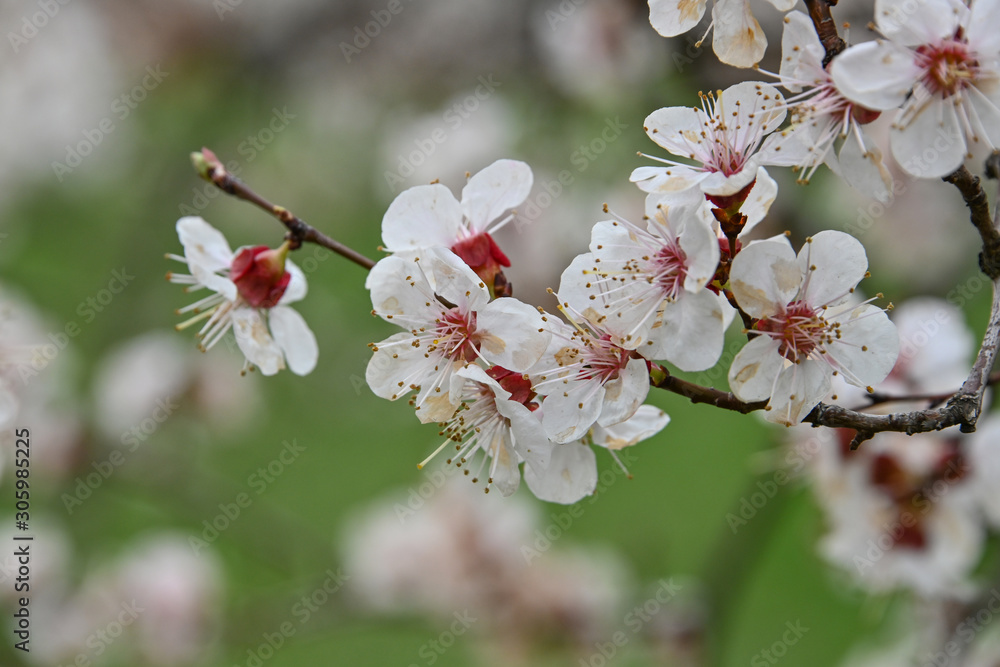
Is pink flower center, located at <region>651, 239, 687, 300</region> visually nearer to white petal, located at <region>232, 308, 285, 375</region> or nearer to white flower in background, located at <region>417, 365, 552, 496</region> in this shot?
white flower in background, located at <region>417, 365, 552, 496</region>

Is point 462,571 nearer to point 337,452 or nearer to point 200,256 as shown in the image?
point 200,256

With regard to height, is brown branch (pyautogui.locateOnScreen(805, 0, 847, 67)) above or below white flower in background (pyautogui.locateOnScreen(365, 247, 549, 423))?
above

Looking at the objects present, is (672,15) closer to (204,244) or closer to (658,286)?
(658,286)

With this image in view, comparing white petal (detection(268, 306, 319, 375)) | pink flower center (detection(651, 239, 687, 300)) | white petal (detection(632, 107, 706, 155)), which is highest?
white petal (detection(632, 107, 706, 155))

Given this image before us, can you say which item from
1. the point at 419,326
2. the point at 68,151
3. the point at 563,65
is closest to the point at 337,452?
the point at 68,151

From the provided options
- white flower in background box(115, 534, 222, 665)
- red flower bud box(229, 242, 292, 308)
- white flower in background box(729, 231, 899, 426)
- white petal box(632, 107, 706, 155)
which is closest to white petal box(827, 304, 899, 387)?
white flower in background box(729, 231, 899, 426)

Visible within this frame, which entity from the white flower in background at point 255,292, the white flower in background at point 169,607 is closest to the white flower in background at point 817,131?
the white flower in background at point 255,292
